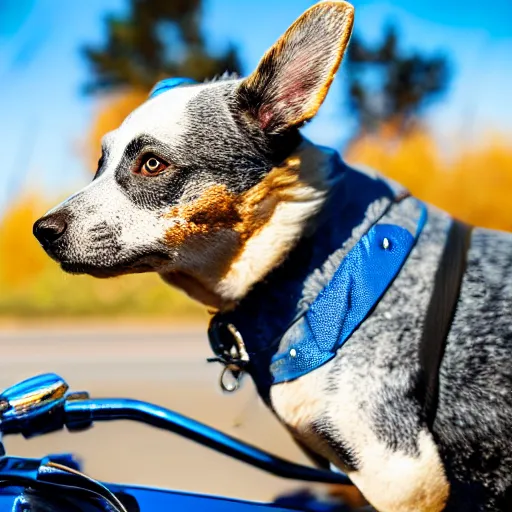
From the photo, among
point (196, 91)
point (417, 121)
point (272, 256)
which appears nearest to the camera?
point (272, 256)

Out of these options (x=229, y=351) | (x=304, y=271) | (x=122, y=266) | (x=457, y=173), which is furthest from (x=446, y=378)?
(x=457, y=173)

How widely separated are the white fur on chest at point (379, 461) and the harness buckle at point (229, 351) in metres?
0.18

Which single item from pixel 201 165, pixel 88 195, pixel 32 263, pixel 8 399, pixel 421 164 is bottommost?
pixel 32 263

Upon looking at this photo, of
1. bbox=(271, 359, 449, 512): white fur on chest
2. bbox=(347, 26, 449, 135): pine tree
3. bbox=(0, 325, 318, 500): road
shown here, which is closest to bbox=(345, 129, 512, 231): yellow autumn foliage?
bbox=(347, 26, 449, 135): pine tree

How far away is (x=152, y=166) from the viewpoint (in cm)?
156

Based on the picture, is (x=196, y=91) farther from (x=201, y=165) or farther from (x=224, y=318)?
(x=224, y=318)

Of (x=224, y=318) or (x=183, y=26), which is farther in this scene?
(x=183, y=26)

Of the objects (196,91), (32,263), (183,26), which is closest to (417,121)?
(183,26)

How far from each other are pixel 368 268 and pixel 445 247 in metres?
0.19

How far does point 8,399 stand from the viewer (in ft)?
4.21

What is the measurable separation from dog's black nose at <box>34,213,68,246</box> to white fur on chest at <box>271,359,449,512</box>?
23.4 inches

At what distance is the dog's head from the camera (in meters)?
1.53

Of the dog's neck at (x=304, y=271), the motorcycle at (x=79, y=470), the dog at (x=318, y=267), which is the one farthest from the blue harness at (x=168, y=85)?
the motorcycle at (x=79, y=470)

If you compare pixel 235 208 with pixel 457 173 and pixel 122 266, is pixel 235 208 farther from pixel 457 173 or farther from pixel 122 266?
pixel 457 173
